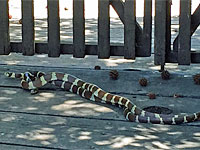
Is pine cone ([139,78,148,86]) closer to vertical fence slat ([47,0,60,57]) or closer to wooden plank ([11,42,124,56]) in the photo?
wooden plank ([11,42,124,56])

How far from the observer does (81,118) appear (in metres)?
4.61

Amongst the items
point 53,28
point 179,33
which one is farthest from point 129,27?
point 53,28

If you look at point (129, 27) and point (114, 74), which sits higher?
point (129, 27)

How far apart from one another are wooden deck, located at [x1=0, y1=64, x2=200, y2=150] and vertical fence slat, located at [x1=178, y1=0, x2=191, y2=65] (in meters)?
0.26

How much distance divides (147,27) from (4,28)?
1.49 m

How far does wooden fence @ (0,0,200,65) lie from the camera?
5.58 meters

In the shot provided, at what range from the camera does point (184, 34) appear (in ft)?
18.3

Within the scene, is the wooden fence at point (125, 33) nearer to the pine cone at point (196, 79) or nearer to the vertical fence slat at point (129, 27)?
the vertical fence slat at point (129, 27)

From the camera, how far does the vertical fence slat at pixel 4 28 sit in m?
6.03

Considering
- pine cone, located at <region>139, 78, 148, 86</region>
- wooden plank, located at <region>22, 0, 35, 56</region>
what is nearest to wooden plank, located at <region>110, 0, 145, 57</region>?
pine cone, located at <region>139, 78, 148, 86</region>


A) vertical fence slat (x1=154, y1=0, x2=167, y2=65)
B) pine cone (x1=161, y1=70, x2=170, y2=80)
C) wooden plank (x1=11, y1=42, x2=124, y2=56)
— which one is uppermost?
vertical fence slat (x1=154, y1=0, x2=167, y2=65)

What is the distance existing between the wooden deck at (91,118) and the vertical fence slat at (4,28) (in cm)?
33

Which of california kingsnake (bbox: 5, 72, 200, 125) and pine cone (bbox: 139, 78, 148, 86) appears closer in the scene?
california kingsnake (bbox: 5, 72, 200, 125)

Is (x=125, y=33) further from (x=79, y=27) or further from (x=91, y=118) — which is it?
Result: (x=91, y=118)
